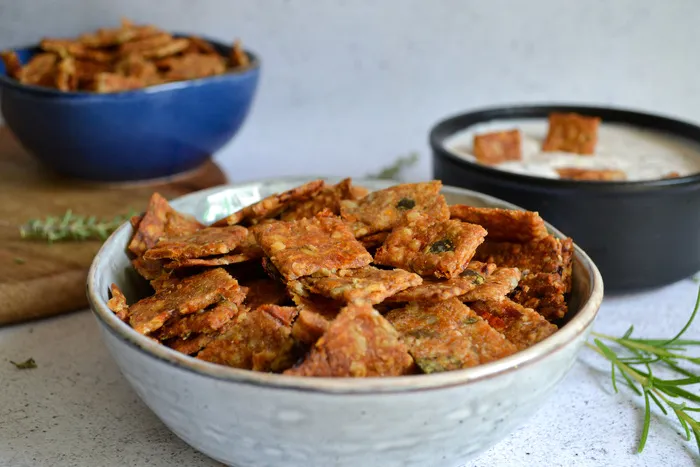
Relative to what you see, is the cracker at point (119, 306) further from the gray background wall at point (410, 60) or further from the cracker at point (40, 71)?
the gray background wall at point (410, 60)

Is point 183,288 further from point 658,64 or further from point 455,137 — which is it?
point 658,64

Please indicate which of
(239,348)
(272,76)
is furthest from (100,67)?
(239,348)

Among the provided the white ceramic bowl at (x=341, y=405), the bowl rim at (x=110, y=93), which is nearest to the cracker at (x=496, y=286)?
the white ceramic bowl at (x=341, y=405)

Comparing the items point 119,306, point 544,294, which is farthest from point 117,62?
point 544,294

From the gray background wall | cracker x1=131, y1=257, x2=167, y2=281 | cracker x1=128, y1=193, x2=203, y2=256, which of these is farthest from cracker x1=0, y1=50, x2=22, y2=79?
cracker x1=131, y1=257, x2=167, y2=281

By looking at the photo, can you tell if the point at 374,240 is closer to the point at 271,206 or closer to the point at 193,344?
the point at 271,206
